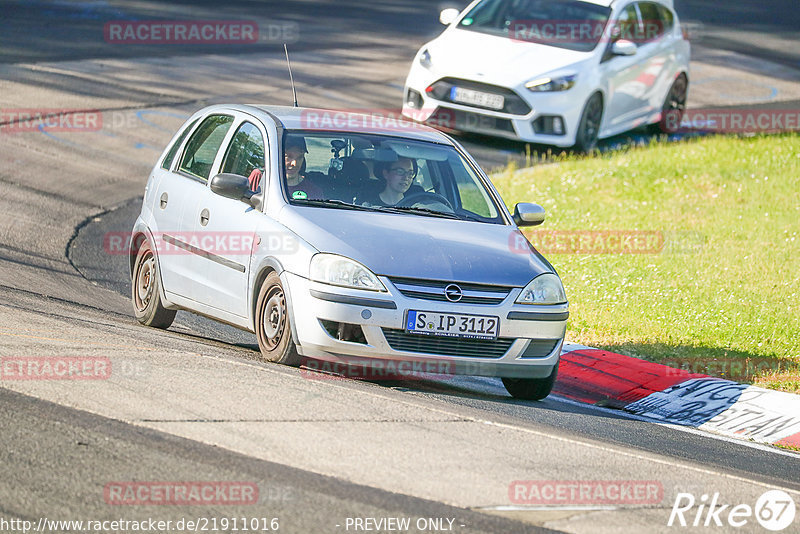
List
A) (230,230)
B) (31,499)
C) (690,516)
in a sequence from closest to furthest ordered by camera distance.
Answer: (31,499) → (690,516) → (230,230)

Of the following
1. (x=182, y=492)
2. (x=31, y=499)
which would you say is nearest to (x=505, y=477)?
(x=182, y=492)

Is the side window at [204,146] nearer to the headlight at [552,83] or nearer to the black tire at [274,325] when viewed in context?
the black tire at [274,325]

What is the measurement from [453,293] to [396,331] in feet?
1.34

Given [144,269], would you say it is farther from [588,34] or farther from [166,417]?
[588,34]

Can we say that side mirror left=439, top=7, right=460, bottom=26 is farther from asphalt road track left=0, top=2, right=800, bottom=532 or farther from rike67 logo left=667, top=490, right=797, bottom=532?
rike67 logo left=667, top=490, right=797, bottom=532

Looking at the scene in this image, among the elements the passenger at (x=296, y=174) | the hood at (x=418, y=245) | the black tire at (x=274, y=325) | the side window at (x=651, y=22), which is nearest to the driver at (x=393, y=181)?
the hood at (x=418, y=245)

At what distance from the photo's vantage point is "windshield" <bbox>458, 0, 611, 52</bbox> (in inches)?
716

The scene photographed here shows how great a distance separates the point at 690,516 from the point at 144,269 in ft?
17.7

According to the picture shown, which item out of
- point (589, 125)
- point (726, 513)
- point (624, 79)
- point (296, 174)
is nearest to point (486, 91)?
point (589, 125)

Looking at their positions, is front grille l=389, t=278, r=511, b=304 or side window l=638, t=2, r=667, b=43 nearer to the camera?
front grille l=389, t=278, r=511, b=304

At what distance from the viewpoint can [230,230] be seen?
28.1 ft

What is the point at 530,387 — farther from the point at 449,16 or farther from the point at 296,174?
the point at 449,16

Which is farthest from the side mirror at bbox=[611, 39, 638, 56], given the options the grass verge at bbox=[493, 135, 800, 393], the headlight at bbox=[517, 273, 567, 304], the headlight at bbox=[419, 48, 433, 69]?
the headlight at bbox=[517, 273, 567, 304]

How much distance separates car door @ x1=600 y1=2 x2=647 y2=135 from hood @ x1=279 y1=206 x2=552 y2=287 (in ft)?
33.4
